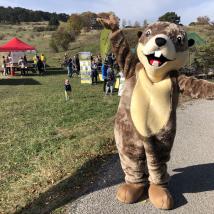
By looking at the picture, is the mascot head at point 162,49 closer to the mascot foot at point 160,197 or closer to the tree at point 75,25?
the mascot foot at point 160,197

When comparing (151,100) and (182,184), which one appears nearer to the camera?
(151,100)

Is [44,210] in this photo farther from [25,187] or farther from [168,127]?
[168,127]

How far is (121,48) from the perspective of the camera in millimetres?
4930

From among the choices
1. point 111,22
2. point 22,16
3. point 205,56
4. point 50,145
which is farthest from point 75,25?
point 22,16

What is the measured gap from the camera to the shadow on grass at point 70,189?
5.23m

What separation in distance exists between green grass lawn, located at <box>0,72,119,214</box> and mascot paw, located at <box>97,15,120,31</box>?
2406mm

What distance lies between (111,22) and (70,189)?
8.07ft

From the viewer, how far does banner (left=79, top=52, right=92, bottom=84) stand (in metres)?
20.2

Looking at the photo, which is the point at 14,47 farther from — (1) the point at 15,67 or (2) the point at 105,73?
(2) the point at 105,73

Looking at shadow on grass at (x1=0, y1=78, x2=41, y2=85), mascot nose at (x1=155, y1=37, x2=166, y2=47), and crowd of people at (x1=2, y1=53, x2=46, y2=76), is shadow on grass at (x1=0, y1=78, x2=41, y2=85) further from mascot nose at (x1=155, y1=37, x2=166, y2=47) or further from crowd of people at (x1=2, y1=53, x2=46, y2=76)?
mascot nose at (x1=155, y1=37, x2=166, y2=47)

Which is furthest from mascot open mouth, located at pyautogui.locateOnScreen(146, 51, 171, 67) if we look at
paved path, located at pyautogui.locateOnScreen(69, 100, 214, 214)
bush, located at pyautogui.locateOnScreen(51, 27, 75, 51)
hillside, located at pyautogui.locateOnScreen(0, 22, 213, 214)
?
bush, located at pyautogui.locateOnScreen(51, 27, 75, 51)

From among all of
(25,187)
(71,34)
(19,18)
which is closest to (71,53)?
(71,34)

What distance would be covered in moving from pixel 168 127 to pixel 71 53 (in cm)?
3273

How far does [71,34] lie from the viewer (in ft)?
133
